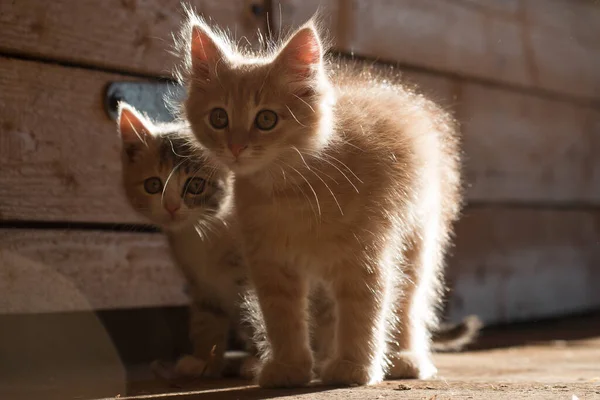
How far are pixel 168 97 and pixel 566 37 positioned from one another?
248cm

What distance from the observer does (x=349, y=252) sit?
1.94 m

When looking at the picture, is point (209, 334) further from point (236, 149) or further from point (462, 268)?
point (462, 268)

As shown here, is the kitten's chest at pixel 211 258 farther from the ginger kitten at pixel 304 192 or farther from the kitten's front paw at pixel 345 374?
the kitten's front paw at pixel 345 374

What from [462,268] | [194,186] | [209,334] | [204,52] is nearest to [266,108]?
[204,52]

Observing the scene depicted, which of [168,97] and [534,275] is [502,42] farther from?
[168,97]

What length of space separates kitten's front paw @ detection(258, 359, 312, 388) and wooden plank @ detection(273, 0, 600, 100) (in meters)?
1.32

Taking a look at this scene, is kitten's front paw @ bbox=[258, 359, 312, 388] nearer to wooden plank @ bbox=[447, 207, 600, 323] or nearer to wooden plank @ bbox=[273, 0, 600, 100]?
wooden plank @ bbox=[273, 0, 600, 100]

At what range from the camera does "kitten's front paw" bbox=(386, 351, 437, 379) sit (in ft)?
7.02

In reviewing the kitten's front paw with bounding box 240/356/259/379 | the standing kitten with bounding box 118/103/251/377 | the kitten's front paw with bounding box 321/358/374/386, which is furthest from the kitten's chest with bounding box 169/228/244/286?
the kitten's front paw with bounding box 321/358/374/386

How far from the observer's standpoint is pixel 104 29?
2.45m

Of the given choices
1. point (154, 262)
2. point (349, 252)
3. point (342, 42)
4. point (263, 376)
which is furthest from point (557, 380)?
point (342, 42)

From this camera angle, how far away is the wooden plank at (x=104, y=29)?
2.29m

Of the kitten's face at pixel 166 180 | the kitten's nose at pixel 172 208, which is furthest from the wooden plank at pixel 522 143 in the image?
the kitten's nose at pixel 172 208

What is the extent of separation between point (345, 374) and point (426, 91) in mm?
1701
